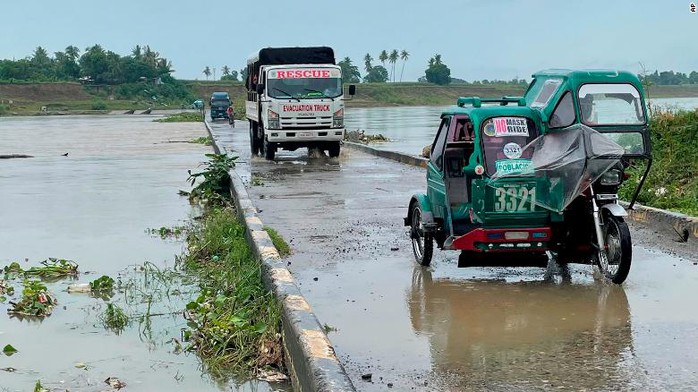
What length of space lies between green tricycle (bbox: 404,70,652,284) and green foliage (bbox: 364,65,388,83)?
17301cm

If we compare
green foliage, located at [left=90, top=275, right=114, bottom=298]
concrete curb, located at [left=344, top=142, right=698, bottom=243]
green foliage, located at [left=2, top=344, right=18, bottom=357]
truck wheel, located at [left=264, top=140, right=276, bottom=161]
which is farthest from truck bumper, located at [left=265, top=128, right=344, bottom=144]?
green foliage, located at [left=2, top=344, right=18, bottom=357]

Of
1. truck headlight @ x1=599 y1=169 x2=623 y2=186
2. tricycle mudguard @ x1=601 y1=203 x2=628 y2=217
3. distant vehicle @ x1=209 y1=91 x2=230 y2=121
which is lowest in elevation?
distant vehicle @ x1=209 y1=91 x2=230 y2=121

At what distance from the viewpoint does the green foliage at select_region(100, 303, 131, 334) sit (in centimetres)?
699

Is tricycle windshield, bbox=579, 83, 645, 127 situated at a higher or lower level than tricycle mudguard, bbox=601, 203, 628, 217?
higher

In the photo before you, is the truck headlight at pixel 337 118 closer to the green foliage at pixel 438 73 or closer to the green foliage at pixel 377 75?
the green foliage at pixel 438 73

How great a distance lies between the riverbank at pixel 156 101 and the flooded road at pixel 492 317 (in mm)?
71299

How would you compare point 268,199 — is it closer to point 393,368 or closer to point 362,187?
point 362,187

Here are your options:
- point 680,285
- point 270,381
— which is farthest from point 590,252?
point 270,381

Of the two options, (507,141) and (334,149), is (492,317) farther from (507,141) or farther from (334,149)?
(334,149)

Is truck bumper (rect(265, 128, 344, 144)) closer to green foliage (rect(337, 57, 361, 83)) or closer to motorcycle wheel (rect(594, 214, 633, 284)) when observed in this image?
motorcycle wheel (rect(594, 214, 633, 284))

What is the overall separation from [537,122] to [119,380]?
4.22 m

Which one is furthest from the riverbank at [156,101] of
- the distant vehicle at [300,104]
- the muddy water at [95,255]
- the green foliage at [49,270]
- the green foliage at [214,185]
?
the green foliage at [49,270]

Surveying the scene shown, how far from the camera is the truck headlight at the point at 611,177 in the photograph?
301 inches

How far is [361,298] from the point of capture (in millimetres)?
7547
